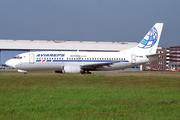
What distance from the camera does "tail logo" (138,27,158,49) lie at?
43.4 m

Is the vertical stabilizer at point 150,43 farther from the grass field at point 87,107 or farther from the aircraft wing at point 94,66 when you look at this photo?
the grass field at point 87,107

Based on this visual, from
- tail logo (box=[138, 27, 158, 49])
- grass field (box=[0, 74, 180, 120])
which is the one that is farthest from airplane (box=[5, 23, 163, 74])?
grass field (box=[0, 74, 180, 120])

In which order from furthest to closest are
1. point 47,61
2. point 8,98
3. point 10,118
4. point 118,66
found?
1. point 118,66
2. point 47,61
3. point 8,98
4. point 10,118

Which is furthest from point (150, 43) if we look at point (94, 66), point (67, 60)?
point (67, 60)

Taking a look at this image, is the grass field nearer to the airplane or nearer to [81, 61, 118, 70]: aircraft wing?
[81, 61, 118, 70]: aircraft wing

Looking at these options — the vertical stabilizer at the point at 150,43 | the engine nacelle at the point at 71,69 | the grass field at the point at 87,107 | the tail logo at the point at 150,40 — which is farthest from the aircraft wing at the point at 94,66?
the grass field at the point at 87,107

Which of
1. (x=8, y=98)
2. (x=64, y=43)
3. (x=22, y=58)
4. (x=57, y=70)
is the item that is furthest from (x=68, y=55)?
(x=64, y=43)

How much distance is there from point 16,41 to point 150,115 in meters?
72.9

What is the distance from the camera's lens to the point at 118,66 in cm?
4234

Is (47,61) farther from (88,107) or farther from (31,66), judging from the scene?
(88,107)

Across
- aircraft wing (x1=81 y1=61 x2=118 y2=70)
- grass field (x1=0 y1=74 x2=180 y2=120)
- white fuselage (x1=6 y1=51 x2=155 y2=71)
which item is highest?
white fuselage (x1=6 y1=51 x2=155 y2=71)

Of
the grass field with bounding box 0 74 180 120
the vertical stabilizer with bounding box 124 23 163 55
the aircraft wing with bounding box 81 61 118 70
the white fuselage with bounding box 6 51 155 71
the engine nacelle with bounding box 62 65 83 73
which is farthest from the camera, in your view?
the vertical stabilizer with bounding box 124 23 163 55

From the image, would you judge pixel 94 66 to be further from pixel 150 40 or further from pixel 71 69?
pixel 150 40

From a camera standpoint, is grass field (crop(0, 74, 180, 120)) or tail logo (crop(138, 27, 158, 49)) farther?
tail logo (crop(138, 27, 158, 49))
